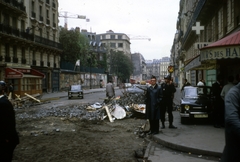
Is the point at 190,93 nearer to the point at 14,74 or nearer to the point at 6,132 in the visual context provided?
the point at 6,132

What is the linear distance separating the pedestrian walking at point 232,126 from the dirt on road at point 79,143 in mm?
3900

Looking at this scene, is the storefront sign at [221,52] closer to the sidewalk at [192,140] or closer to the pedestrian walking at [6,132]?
the sidewalk at [192,140]

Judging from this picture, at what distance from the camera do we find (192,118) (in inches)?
441

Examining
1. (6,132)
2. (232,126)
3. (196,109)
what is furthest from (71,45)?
(232,126)

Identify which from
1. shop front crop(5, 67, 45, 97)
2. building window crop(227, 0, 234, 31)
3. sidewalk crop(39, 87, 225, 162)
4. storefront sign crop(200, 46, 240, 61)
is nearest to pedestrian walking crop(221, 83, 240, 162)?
sidewalk crop(39, 87, 225, 162)

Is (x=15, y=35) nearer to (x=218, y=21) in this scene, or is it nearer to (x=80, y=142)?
(x=218, y=21)

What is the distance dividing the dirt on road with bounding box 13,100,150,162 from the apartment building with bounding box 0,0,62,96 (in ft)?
53.7

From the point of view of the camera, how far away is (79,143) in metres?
8.12

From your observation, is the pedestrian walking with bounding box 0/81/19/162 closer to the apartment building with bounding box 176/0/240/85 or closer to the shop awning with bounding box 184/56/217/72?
the apartment building with bounding box 176/0/240/85

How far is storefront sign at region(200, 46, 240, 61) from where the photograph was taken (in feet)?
29.3

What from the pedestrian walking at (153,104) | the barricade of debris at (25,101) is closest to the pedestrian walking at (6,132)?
the pedestrian walking at (153,104)

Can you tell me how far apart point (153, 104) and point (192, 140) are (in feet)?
5.66

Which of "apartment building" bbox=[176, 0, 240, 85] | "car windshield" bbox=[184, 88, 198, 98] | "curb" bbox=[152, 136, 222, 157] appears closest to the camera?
"curb" bbox=[152, 136, 222, 157]

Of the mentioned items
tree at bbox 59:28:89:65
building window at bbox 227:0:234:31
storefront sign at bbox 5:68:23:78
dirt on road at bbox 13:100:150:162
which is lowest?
dirt on road at bbox 13:100:150:162
